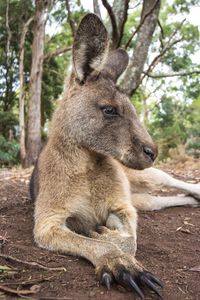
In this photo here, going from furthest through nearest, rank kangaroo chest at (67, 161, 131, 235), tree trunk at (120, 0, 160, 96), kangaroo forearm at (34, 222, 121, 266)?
tree trunk at (120, 0, 160, 96) → kangaroo chest at (67, 161, 131, 235) → kangaroo forearm at (34, 222, 121, 266)

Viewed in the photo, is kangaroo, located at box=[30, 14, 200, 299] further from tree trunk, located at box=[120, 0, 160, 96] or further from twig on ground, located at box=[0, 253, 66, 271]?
tree trunk, located at box=[120, 0, 160, 96]

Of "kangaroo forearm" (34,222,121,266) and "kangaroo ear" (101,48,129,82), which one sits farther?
"kangaroo ear" (101,48,129,82)

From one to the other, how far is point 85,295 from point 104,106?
1.61m

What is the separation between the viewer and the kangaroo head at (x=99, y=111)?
338 centimetres

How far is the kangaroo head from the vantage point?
338 centimetres

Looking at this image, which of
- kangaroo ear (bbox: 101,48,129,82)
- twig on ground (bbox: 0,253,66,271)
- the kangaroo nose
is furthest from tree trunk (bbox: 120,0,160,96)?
twig on ground (bbox: 0,253,66,271)

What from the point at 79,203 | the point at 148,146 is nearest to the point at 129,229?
the point at 79,203

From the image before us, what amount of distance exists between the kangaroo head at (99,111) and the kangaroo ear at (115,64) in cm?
16

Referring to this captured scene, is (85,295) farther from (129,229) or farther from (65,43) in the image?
(65,43)

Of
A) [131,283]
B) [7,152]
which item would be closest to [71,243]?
[131,283]

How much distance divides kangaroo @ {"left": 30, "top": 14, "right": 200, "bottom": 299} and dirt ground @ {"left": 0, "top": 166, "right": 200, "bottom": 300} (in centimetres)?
19

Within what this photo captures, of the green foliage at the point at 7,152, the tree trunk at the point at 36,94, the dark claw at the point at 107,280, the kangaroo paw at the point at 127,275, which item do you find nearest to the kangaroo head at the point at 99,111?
the kangaroo paw at the point at 127,275

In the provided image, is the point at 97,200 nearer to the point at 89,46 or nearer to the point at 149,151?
the point at 149,151

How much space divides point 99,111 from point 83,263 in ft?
3.95
